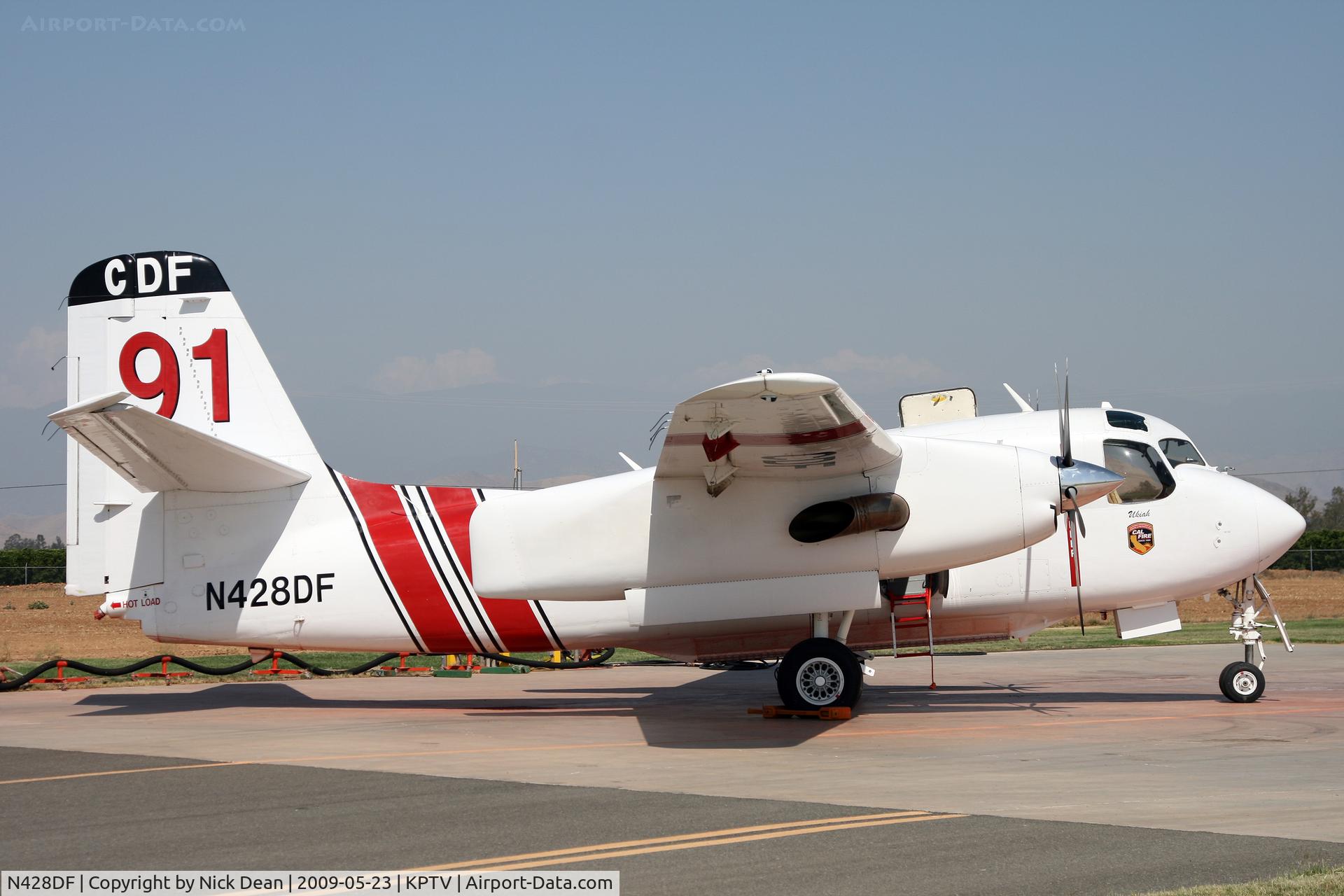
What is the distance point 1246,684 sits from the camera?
14.4 metres

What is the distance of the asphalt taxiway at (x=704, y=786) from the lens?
6.76 meters

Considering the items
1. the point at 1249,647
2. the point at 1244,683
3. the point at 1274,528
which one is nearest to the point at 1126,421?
the point at 1274,528

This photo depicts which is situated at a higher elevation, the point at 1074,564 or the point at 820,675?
the point at 1074,564

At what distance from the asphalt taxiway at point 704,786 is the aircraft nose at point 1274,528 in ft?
6.05

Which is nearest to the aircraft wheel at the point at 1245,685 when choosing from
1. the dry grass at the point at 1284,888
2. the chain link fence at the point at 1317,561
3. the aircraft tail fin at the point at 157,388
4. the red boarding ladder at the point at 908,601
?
the red boarding ladder at the point at 908,601

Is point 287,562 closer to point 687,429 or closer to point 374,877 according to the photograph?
point 687,429

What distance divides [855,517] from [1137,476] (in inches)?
162

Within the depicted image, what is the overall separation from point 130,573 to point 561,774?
24.4 ft

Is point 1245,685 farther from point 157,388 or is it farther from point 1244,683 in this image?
point 157,388

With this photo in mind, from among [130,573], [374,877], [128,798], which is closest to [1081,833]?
[374,877]

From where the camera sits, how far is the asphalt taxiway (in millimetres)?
6758

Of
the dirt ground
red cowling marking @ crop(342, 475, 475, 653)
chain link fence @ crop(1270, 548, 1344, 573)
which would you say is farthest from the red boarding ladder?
chain link fence @ crop(1270, 548, 1344, 573)

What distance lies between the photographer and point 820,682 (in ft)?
44.9

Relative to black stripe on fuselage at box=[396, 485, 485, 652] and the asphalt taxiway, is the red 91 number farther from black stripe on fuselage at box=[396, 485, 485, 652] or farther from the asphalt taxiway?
the asphalt taxiway
